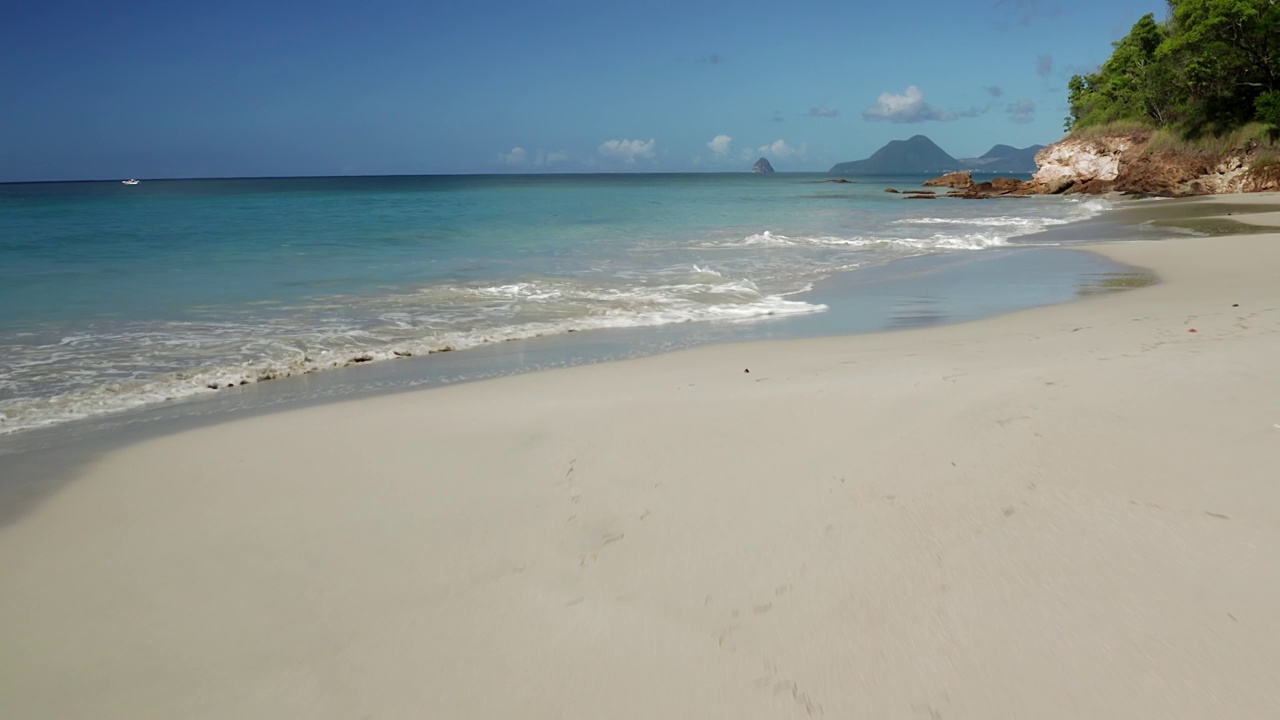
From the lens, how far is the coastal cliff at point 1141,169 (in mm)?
33250

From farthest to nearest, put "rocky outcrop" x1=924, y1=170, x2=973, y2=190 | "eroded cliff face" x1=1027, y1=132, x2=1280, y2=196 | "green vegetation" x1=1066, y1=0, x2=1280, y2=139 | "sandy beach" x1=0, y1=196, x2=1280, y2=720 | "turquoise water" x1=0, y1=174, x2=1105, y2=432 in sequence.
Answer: "rocky outcrop" x1=924, y1=170, x2=973, y2=190, "eroded cliff face" x1=1027, y1=132, x2=1280, y2=196, "green vegetation" x1=1066, y1=0, x2=1280, y2=139, "turquoise water" x1=0, y1=174, x2=1105, y2=432, "sandy beach" x1=0, y1=196, x2=1280, y2=720

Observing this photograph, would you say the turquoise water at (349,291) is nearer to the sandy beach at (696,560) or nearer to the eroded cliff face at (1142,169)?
the sandy beach at (696,560)

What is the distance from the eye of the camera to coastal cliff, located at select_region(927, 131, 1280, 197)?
33250 millimetres

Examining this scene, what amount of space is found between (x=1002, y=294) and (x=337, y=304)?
30.8 feet

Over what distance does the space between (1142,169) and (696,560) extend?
47.2 meters

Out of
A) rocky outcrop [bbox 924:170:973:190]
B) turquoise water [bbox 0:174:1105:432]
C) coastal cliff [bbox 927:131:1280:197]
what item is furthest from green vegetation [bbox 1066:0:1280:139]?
rocky outcrop [bbox 924:170:973:190]

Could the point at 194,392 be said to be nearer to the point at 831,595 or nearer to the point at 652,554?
the point at 652,554

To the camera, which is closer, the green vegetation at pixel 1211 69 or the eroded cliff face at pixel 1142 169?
the green vegetation at pixel 1211 69

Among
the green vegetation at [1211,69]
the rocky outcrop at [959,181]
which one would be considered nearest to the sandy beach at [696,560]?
the green vegetation at [1211,69]

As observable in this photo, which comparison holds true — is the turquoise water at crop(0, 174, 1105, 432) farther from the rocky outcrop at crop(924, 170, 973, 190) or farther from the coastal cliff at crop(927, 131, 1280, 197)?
the rocky outcrop at crop(924, 170, 973, 190)

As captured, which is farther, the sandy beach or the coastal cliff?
the coastal cliff

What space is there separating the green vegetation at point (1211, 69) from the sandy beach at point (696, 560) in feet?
125

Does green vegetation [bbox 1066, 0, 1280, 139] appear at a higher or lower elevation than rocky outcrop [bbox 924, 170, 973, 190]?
higher

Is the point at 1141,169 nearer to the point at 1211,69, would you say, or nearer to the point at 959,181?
the point at 1211,69
